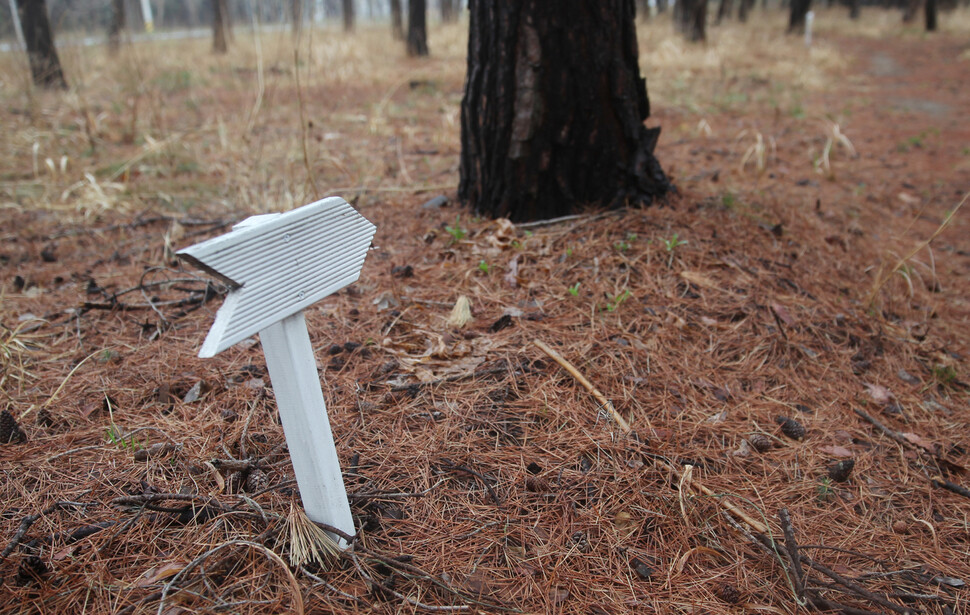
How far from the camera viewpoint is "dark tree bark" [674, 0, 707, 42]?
1077cm

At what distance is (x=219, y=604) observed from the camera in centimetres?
125

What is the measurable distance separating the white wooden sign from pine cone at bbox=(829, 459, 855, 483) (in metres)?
1.45

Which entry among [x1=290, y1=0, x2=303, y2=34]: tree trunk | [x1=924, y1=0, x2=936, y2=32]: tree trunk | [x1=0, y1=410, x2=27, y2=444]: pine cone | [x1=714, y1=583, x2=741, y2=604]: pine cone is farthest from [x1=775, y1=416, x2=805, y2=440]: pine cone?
[x1=924, y1=0, x2=936, y2=32]: tree trunk

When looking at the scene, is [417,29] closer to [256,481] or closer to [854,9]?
[256,481]

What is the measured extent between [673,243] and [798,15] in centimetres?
1523

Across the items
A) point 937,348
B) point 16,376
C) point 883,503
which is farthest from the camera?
point 937,348

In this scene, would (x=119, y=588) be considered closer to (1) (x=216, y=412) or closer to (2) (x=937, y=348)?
(1) (x=216, y=412)

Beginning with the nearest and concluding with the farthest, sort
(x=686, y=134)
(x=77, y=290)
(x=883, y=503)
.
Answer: (x=883, y=503) → (x=77, y=290) → (x=686, y=134)

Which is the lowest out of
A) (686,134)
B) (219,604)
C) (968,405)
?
(968,405)

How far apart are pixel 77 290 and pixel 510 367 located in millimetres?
2140

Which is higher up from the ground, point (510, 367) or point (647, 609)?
point (510, 367)

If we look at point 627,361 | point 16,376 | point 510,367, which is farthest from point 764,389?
point 16,376

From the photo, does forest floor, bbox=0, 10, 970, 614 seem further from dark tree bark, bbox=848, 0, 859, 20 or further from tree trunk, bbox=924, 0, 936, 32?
dark tree bark, bbox=848, 0, 859, 20

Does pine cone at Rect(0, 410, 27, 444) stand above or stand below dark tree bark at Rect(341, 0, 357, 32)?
below
